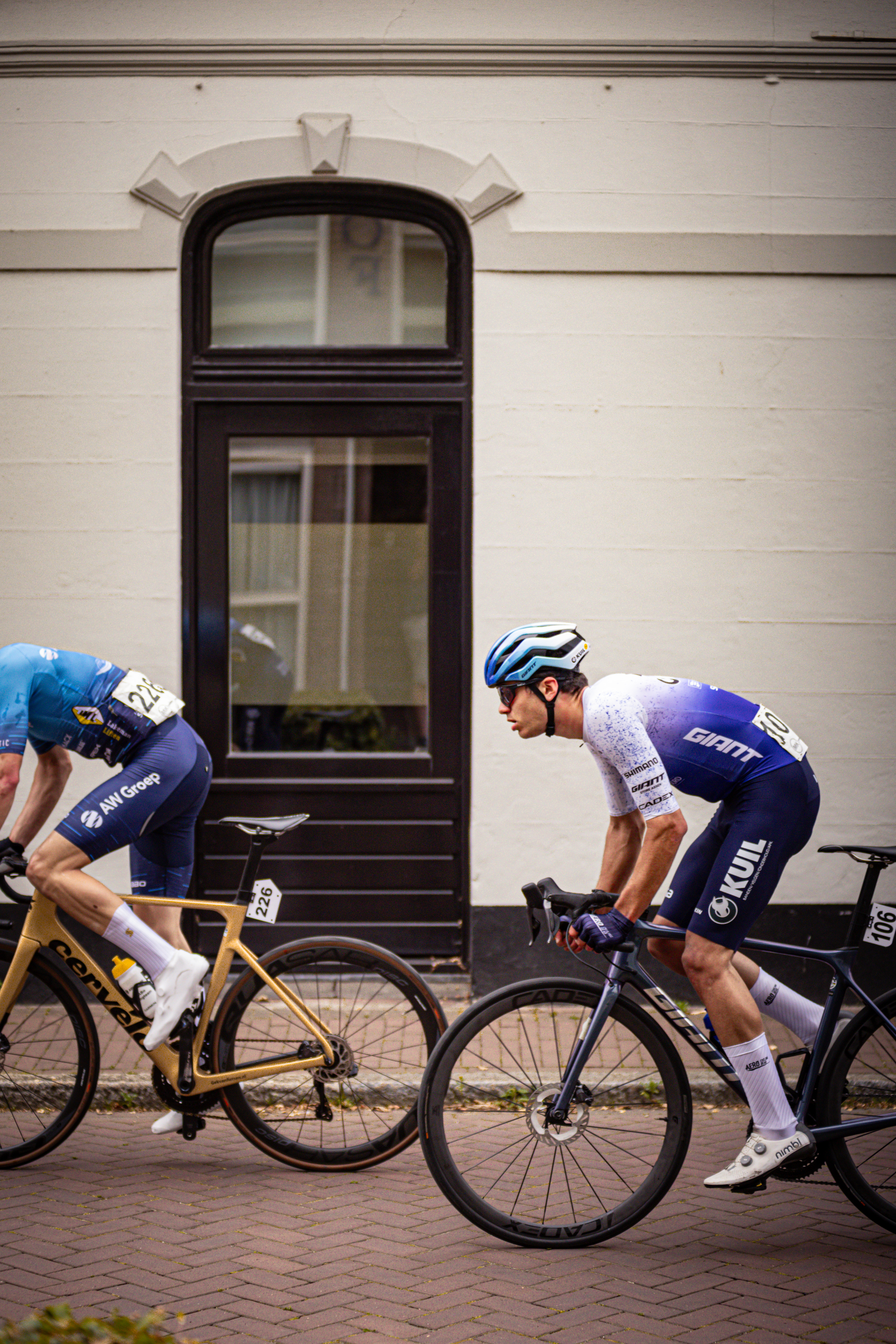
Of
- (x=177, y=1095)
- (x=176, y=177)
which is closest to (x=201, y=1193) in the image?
(x=177, y=1095)

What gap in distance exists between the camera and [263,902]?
4.50m

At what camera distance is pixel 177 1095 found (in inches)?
175

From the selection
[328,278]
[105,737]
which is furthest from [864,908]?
[328,278]

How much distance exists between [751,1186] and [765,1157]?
0.11 meters

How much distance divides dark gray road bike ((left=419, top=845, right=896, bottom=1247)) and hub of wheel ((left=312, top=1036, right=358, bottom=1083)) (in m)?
0.67

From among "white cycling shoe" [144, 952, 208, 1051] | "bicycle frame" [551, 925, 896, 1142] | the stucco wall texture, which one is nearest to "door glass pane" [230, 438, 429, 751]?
the stucco wall texture

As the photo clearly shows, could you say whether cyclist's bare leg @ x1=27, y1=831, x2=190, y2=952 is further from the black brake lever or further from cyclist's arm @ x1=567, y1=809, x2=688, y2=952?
cyclist's arm @ x1=567, y1=809, x2=688, y2=952

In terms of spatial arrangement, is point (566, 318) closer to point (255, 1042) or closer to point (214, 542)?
point (214, 542)

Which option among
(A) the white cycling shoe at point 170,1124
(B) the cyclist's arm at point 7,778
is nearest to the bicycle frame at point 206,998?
(A) the white cycling shoe at point 170,1124

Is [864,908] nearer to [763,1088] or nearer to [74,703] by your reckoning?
[763,1088]

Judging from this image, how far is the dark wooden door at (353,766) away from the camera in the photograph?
7320 millimetres

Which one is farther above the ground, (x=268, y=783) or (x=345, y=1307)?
(x=268, y=783)

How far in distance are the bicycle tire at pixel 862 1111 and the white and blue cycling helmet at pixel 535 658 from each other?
1.30 meters

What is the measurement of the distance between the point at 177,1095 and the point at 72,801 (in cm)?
299
